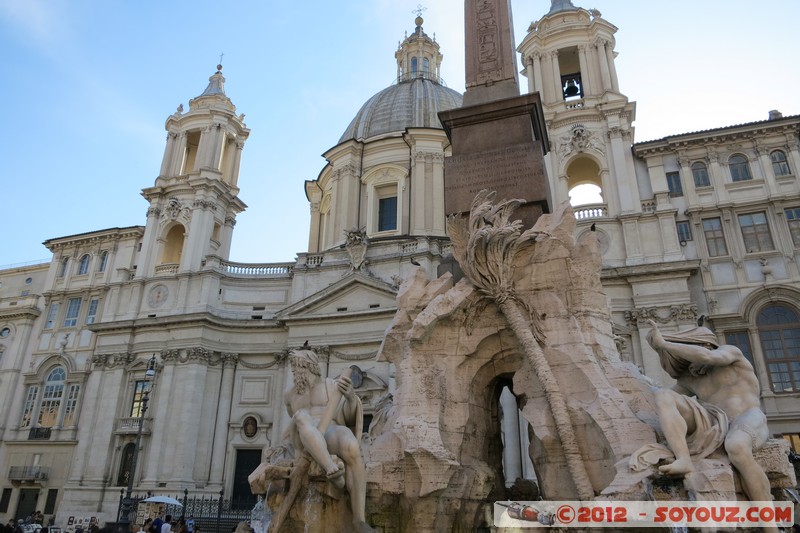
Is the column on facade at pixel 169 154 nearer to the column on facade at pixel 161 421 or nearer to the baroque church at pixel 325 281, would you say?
the baroque church at pixel 325 281

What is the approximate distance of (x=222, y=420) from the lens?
28.5 metres

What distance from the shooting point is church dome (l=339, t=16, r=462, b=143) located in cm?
3750

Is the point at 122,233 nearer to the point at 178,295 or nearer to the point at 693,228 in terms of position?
the point at 178,295

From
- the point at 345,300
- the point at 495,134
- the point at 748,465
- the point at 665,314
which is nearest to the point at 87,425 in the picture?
the point at 345,300

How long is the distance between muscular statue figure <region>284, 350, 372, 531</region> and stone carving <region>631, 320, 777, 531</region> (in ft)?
9.10

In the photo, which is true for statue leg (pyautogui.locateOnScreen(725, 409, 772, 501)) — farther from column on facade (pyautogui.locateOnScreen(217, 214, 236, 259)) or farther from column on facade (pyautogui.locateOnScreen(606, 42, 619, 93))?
column on facade (pyautogui.locateOnScreen(217, 214, 236, 259))

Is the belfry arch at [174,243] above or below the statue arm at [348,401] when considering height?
above

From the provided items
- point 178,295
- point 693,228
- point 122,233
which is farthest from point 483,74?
point 122,233

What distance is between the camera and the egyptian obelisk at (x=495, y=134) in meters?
8.27

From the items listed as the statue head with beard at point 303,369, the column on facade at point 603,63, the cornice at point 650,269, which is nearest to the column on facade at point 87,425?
the cornice at point 650,269

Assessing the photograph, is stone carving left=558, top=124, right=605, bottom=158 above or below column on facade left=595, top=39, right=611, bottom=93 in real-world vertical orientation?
below

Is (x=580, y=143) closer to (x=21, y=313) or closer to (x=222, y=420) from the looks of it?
(x=222, y=420)

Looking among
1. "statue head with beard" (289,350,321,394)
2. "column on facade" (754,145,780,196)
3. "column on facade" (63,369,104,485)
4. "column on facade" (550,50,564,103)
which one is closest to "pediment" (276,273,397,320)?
"column on facade" (63,369,104,485)

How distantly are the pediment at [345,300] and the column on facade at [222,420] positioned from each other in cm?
384
